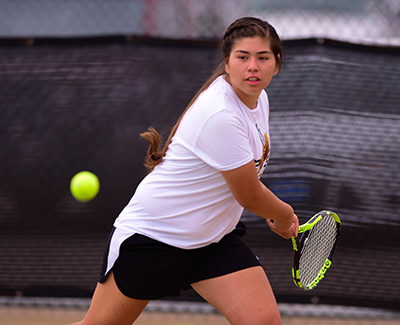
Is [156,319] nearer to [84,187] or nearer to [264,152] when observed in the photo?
[84,187]

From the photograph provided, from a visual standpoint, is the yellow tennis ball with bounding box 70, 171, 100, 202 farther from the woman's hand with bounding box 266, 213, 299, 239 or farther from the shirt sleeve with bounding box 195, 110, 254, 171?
the shirt sleeve with bounding box 195, 110, 254, 171

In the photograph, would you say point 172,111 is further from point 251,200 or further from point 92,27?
point 92,27

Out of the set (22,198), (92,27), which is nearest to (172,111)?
(22,198)

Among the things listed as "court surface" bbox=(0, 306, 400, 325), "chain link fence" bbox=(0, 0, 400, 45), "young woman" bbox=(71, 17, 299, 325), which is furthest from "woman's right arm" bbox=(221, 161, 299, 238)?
"chain link fence" bbox=(0, 0, 400, 45)

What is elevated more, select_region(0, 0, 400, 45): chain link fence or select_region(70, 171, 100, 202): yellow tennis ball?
select_region(0, 0, 400, 45): chain link fence

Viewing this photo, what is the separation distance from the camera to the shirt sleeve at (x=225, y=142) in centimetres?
159

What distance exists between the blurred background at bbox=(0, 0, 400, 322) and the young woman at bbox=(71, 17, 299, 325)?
53.6 inches

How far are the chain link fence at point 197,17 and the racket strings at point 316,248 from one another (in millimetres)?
1536

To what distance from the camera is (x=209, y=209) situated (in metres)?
1.76

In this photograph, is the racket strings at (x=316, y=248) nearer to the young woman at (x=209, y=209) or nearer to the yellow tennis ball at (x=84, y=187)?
the young woman at (x=209, y=209)

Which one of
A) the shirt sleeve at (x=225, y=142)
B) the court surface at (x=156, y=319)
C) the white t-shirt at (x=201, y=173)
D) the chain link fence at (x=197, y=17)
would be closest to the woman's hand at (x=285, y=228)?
the white t-shirt at (x=201, y=173)

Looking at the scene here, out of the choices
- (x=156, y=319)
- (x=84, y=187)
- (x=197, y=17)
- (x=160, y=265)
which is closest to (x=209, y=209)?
(x=160, y=265)

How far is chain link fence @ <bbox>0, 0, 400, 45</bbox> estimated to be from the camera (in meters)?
4.09

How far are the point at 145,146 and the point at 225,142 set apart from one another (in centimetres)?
172
